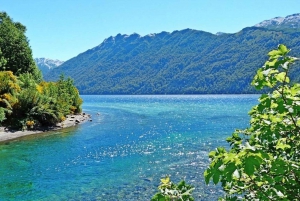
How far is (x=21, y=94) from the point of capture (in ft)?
149

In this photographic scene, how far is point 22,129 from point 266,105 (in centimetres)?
4532

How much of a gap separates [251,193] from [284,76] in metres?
2.33

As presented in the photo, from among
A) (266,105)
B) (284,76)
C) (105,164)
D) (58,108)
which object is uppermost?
Result: (284,76)

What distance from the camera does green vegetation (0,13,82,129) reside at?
44438mm

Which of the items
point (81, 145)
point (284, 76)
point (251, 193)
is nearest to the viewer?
point (284, 76)

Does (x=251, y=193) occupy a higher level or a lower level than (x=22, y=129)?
higher

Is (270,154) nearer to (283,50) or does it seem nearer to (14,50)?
(283,50)

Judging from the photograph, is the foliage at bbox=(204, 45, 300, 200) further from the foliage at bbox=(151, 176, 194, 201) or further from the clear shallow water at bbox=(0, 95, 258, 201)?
the clear shallow water at bbox=(0, 95, 258, 201)

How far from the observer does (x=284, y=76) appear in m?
3.40

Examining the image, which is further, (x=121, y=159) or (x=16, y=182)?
(x=121, y=159)

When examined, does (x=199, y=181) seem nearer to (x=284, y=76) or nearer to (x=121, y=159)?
(x=121, y=159)

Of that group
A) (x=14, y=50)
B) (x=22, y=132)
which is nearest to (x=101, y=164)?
(x=22, y=132)

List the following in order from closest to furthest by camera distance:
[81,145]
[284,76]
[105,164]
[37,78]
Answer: [284,76]
[105,164]
[81,145]
[37,78]

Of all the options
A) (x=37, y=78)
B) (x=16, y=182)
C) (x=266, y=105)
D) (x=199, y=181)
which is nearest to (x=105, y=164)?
(x=16, y=182)
